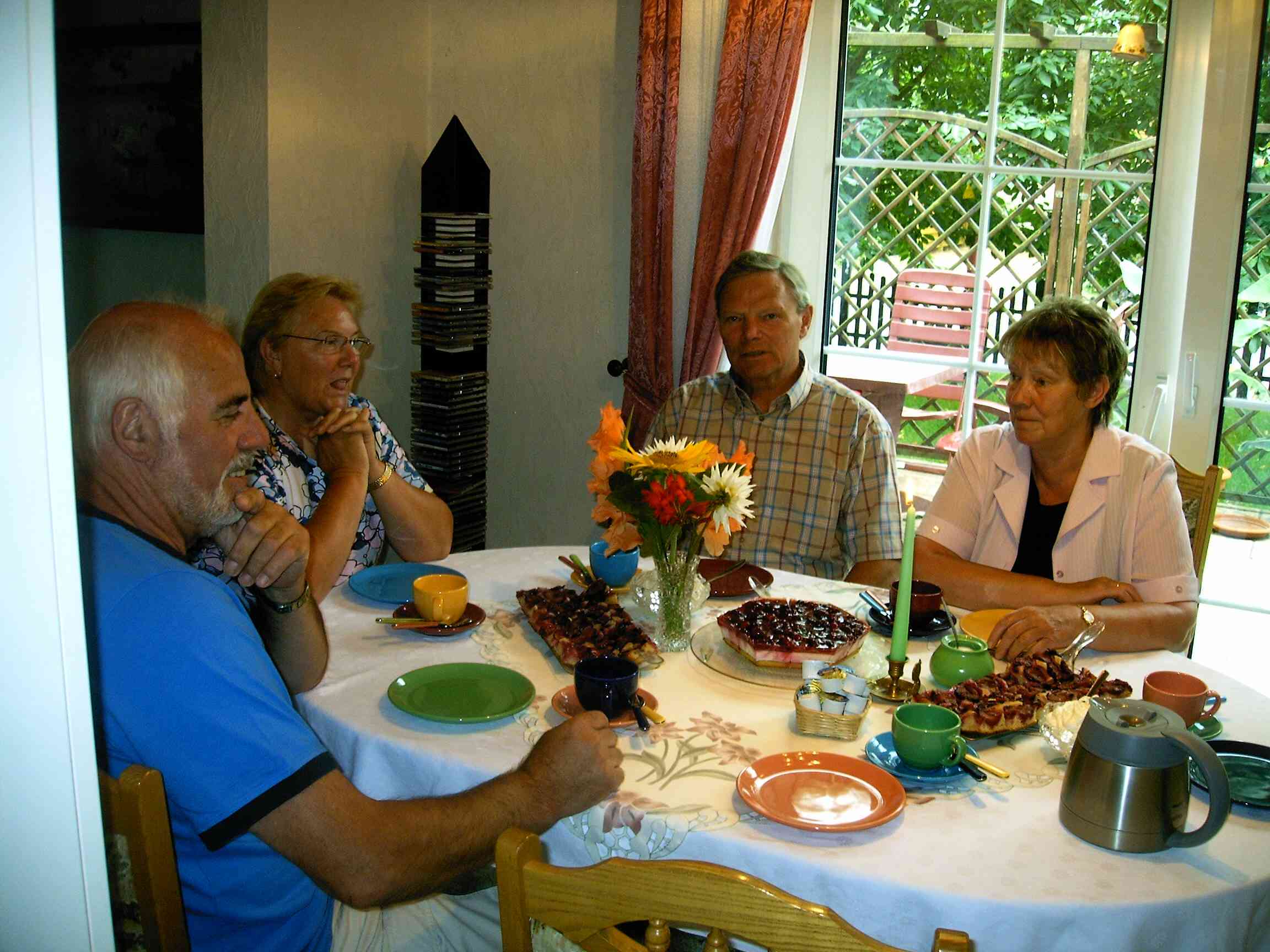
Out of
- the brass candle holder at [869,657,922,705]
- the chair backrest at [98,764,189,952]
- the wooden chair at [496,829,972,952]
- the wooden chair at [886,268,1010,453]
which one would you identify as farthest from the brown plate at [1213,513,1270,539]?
the chair backrest at [98,764,189,952]

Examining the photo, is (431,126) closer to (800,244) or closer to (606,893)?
(800,244)

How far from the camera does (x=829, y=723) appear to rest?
59.5 inches

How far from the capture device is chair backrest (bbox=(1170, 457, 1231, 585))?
2.37 meters

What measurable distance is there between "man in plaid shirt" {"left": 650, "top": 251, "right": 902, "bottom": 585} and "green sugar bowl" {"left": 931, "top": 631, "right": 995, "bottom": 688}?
2.81 feet

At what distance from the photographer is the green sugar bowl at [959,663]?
1.67 meters

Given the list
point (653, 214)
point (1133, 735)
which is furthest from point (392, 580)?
point (653, 214)

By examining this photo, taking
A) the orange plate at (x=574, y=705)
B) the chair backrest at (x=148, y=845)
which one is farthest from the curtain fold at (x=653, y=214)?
the chair backrest at (x=148, y=845)

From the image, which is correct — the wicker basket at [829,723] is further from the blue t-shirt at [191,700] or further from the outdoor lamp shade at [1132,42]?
the outdoor lamp shade at [1132,42]

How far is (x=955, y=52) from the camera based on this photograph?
3156 mm

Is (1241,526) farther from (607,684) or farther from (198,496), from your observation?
(198,496)

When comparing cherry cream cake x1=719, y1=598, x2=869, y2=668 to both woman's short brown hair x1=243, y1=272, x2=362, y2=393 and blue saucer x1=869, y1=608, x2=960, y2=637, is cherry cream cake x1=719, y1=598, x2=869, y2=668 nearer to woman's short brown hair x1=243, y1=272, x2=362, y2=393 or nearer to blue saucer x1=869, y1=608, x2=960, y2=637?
blue saucer x1=869, y1=608, x2=960, y2=637

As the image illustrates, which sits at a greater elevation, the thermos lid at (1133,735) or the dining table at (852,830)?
the thermos lid at (1133,735)

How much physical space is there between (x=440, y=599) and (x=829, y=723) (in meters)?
0.69

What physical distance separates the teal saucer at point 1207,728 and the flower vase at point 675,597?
75 cm
